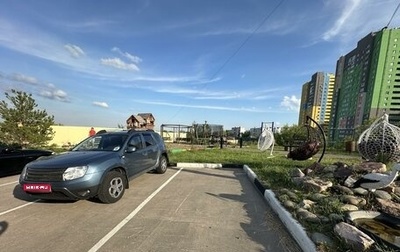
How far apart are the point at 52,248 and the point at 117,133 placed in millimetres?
3778

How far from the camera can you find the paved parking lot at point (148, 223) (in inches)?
134

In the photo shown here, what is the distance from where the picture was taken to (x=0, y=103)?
14.3 metres

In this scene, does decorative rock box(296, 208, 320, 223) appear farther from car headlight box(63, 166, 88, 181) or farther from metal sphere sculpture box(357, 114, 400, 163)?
metal sphere sculpture box(357, 114, 400, 163)

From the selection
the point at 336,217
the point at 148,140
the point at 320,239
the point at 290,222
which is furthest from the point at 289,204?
the point at 148,140

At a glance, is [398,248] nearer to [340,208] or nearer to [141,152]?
[340,208]

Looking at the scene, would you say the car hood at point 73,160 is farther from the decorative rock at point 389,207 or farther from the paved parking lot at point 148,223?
the decorative rock at point 389,207

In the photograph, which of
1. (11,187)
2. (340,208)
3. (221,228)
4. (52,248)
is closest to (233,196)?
(221,228)

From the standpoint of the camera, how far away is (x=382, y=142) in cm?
704

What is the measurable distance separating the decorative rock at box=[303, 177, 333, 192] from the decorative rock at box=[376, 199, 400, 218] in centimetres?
110

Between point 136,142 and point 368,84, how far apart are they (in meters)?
52.5

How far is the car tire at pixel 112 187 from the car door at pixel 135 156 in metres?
0.50

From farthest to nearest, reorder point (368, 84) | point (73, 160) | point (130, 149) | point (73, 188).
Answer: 1. point (368, 84)
2. point (130, 149)
3. point (73, 160)
4. point (73, 188)

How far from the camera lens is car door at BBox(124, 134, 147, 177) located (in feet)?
19.6

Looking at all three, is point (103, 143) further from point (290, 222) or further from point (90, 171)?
point (290, 222)
